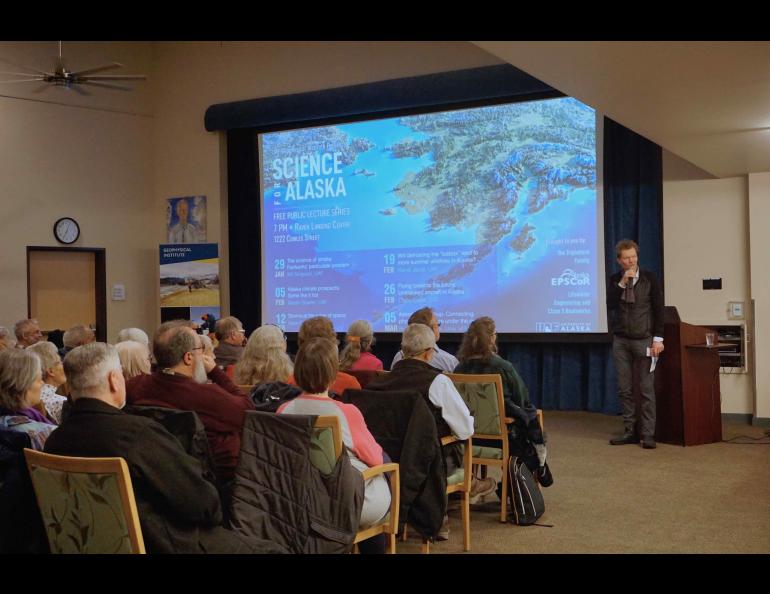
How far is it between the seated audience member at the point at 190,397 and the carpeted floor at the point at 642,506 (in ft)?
4.46

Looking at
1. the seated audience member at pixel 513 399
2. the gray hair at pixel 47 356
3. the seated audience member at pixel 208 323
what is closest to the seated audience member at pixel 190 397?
the gray hair at pixel 47 356

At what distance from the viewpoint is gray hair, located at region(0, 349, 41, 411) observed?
285 cm

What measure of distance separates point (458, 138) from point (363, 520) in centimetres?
612

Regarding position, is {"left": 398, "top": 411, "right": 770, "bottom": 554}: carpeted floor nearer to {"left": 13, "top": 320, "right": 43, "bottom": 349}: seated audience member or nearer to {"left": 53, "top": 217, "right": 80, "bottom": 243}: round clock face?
{"left": 13, "top": 320, "right": 43, "bottom": 349}: seated audience member

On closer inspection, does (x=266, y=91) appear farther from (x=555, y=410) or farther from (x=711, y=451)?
(x=711, y=451)

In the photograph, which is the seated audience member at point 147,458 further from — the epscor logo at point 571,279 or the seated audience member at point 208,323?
the seated audience member at point 208,323

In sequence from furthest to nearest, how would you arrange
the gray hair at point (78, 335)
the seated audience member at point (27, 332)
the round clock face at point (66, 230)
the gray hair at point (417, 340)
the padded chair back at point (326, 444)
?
the round clock face at point (66, 230) → the seated audience member at point (27, 332) → the gray hair at point (78, 335) → the gray hair at point (417, 340) → the padded chair back at point (326, 444)

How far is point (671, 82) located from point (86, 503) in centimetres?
350

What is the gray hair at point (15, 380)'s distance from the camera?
2.85m

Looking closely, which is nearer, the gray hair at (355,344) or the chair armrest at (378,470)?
A: the chair armrest at (378,470)

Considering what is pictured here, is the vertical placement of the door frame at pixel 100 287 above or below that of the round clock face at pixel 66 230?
below

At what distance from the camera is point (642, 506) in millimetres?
4543
